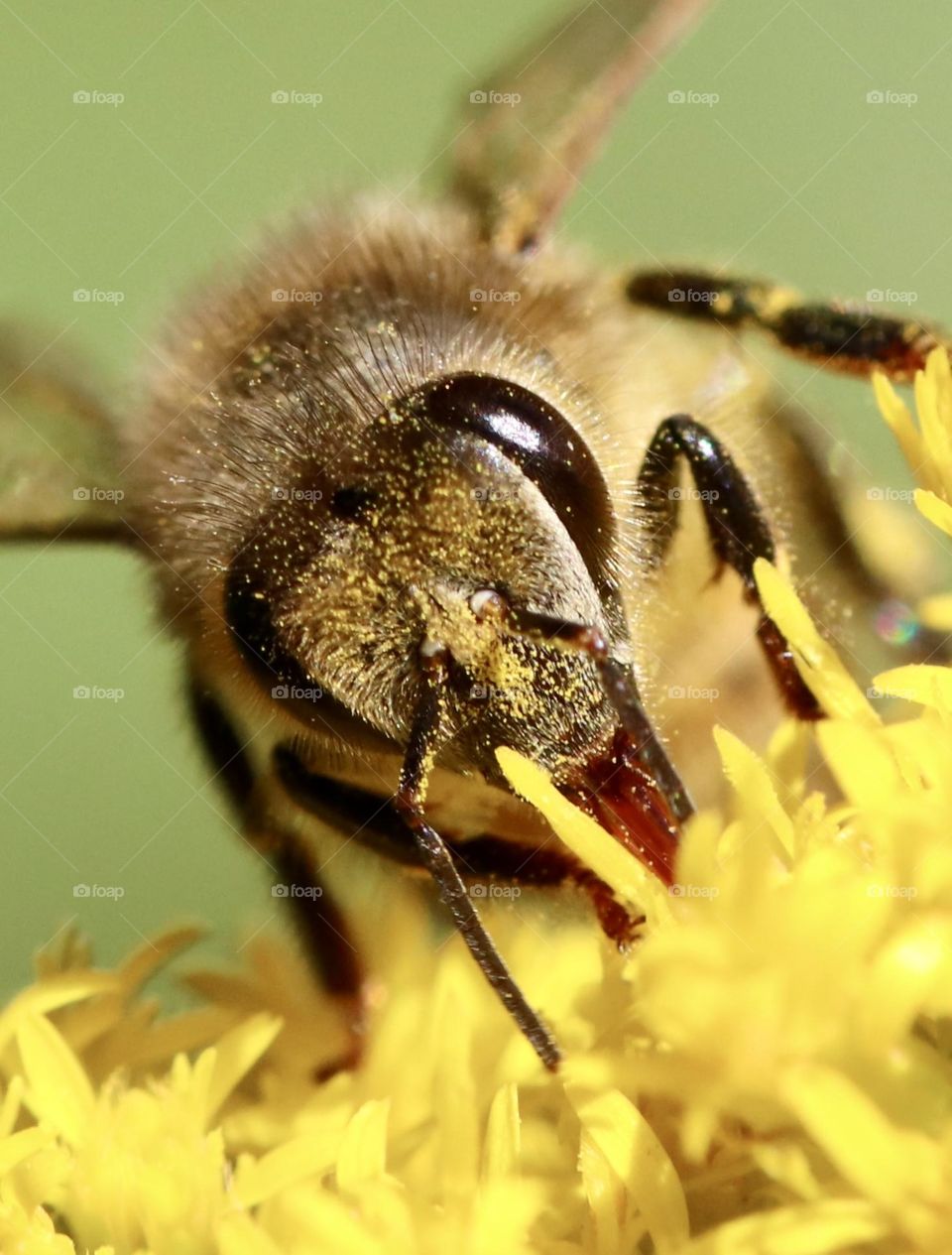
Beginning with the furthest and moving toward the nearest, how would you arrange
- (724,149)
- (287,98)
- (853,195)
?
(287,98) < (724,149) < (853,195)

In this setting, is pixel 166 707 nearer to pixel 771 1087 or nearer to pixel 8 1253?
pixel 8 1253

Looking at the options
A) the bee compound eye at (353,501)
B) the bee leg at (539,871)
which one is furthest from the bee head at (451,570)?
the bee leg at (539,871)

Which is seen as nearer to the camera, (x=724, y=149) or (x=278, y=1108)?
(x=278, y=1108)

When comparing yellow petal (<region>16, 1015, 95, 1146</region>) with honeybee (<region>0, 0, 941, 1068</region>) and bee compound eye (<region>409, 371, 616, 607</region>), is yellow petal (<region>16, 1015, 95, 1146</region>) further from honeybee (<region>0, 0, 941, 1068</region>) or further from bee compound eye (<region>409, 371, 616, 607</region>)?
bee compound eye (<region>409, 371, 616, 607</region>)

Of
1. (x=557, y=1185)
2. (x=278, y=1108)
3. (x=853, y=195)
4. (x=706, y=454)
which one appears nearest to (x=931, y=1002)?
(x=557, y=1185)

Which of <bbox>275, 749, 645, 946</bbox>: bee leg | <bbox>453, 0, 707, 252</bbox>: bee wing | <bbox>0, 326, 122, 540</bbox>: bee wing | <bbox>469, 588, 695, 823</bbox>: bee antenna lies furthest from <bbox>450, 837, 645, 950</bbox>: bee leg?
<bbox>453, 0, 707, 252</bbox>: bee wing

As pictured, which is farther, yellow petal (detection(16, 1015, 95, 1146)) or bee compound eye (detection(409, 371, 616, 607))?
yellow petal (detection(16, 1015, 95, 1146))

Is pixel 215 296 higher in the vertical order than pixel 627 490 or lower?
higher
